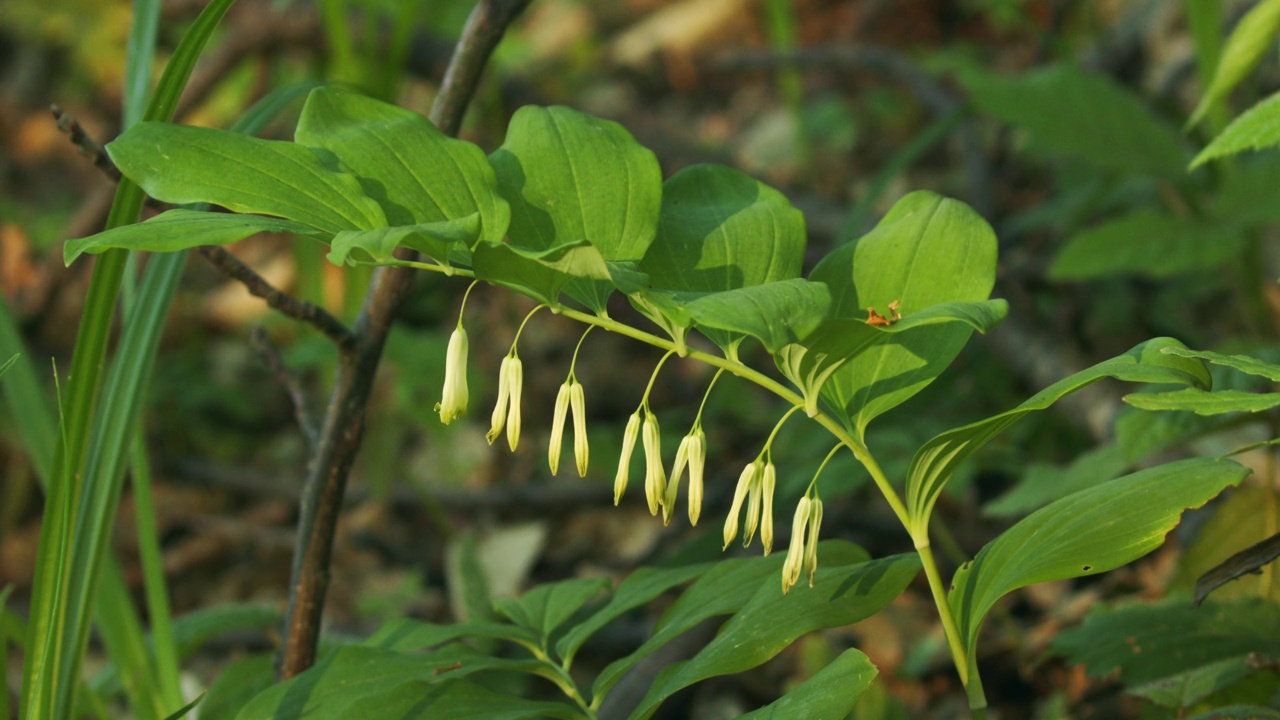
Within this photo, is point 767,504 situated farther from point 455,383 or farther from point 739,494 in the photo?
point 455,383

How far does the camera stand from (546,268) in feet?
2.27

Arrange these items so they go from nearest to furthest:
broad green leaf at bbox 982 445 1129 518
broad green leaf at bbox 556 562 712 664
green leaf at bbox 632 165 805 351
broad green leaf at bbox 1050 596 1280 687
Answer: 1. green leaf at bbox 632 165 805 351
2. broad green leaf at bbox 556 562 712 664
3. broad green leaf at bbox 1050 596 1280 687
4. broad green leaf at bbox 982 445 1129 518

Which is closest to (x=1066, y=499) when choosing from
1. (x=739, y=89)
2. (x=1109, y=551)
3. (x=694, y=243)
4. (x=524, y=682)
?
(x=1109, y=551)

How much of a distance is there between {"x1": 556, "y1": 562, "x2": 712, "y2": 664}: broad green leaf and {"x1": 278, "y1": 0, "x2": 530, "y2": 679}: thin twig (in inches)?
12.4

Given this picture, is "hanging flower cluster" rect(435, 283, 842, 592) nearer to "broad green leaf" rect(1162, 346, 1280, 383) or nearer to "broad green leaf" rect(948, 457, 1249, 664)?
"broad green leaf" rect(948, 457, 1249, 664)

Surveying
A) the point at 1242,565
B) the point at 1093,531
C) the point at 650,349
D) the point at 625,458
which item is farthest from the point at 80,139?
the point at 650,349

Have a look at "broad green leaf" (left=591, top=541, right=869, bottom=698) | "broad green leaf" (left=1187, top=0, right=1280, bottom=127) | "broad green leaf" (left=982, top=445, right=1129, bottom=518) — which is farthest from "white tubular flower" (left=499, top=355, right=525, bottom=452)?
"broad green leaf" (left=1187, top=0, right=1280, bottom=127)

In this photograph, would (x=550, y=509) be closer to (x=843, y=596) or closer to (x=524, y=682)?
(x=524, y=682)

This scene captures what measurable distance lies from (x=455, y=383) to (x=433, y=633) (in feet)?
1.20

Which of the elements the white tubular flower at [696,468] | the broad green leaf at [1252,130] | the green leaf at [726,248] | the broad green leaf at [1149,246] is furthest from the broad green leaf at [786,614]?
the broad green leaf at [1149,246]

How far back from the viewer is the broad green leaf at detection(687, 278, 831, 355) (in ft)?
1.94

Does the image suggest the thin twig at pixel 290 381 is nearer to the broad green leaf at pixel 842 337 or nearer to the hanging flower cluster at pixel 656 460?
the hanging flower cluster at pixel 656 460

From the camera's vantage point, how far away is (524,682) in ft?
6.35

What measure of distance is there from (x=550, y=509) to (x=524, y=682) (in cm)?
81
